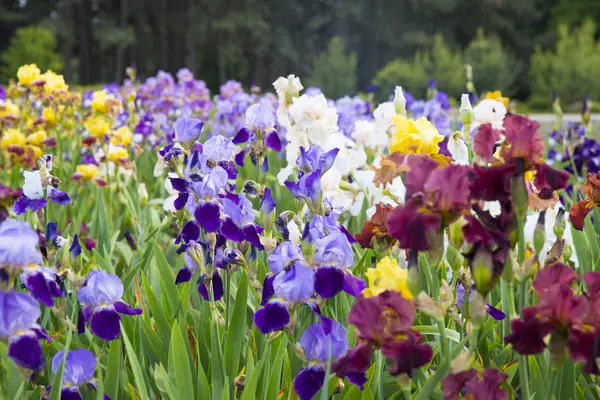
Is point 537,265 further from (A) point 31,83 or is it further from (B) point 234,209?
(A) point 31,83

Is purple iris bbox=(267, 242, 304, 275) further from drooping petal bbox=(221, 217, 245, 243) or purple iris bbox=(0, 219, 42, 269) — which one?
purple iris bbox=(0, 219, 42, 269)

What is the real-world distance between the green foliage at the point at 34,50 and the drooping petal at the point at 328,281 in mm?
25203

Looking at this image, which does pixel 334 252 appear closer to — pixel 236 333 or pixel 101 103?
pixel 236 333

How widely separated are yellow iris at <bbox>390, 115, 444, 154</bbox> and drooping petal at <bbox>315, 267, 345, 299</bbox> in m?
0.41

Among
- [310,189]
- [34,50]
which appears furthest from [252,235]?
[34,50]

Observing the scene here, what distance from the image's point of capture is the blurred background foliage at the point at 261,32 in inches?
1040

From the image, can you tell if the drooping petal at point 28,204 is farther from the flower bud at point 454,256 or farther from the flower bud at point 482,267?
the flower bud at point 482,267

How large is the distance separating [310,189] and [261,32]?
28311mm

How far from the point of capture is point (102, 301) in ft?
4.41

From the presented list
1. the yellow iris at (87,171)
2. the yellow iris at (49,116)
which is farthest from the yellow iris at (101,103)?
the yellow iris at (87,171)

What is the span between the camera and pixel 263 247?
1.56 metres

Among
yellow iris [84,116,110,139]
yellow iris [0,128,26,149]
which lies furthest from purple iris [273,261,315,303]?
yellow iris [0,128,26,149]

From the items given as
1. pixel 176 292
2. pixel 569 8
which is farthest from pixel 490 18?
pixel 176 292

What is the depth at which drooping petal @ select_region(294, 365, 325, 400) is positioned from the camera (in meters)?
1.21
